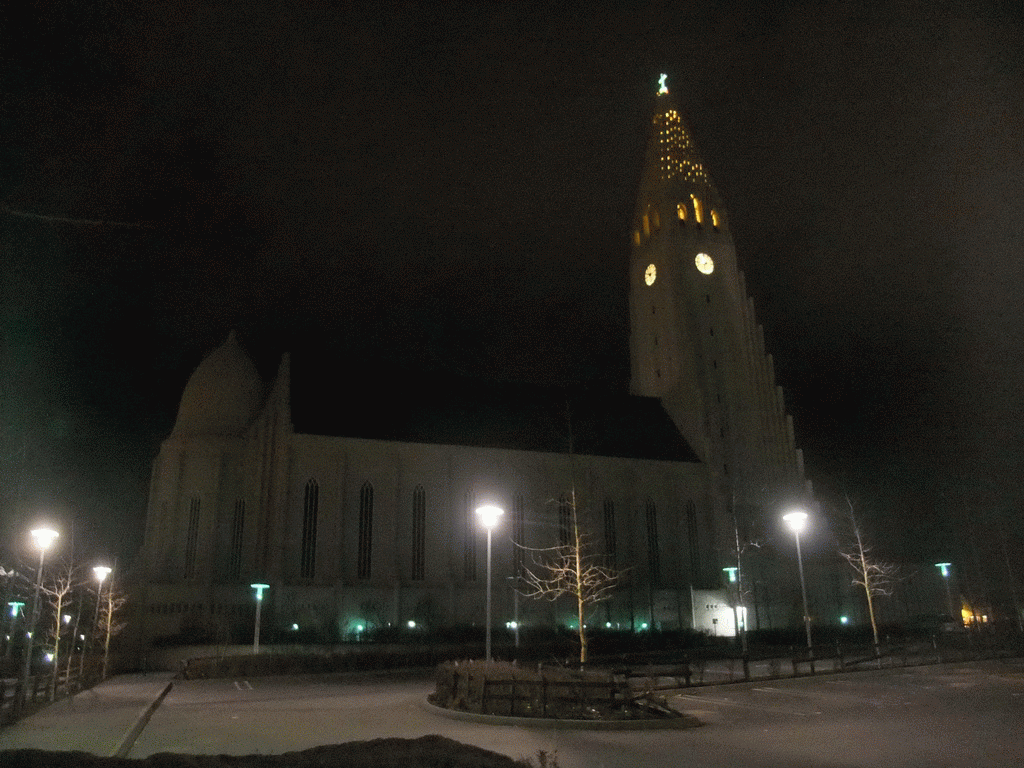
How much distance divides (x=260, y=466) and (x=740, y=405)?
40709mm

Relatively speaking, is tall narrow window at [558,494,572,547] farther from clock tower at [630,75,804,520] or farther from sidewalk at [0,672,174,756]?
sidewalk at [0,672,174,756]

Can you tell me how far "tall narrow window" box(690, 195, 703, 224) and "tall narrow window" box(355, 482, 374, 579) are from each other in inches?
1587

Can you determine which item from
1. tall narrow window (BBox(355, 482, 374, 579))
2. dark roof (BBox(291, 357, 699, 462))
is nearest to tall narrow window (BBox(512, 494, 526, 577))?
dark roof (BBox(291, 357, 699, 462))

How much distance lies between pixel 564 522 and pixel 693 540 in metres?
11.6

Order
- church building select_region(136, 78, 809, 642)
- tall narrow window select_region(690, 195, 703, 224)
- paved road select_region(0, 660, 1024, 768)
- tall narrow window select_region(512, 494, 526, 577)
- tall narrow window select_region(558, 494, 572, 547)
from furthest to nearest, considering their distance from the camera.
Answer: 1. tall narrow window select_region(690, 195, 703, 224)
2. tall narrow window select_region(558, 494, 572, 547)
3. tall narrow window select_region(512, 494, 526, 577)
4. church building select_region(136, 78, 809, 642)
5. paved road select_region(0, 660, 1024, 768)

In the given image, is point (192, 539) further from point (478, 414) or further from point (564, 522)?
point (564, 522)

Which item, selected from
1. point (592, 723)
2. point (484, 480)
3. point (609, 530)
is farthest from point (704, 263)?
point (592, 723)

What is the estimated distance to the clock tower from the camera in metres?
66.8

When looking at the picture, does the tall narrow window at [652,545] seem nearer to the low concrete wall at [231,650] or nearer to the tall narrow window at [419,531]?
the tall narrow window at [419,531]

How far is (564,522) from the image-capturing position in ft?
193

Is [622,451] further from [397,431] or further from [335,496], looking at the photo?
[335,496]

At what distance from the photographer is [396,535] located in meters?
Answer: 52.5

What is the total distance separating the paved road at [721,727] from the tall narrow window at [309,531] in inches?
961

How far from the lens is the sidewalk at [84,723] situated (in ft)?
46.0
